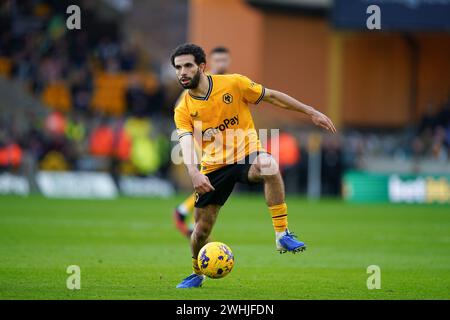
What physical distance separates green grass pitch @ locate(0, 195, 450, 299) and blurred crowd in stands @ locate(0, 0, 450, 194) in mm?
4809

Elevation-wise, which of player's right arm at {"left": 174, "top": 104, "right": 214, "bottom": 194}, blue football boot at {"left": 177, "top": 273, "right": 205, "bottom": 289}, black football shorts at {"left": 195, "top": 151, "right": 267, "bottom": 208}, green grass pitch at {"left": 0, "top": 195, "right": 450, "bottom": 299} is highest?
player's right arm at {"left": 174, "top": 104, "right": 214, "bottom": 194}

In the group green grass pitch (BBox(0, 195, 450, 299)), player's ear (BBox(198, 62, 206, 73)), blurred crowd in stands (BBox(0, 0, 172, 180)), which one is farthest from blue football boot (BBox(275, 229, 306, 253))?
blurred crowd in stands (BBox(0, 0, 172, 180))

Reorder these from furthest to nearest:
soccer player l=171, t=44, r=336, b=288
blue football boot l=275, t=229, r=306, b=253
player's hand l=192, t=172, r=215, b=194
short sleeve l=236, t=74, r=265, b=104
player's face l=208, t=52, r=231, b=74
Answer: player's face l=208, t=52, r=231, b=74 < short sleeve l=236, t=74, r=265, b=104 < soccer player l=171, t=44, r=336, b=288 < blue football boot l=275, t=229, r=306, b=253 < player's hand l=192, t=172, r=215, b=194

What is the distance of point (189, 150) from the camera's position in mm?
9664

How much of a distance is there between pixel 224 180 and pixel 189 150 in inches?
23.7

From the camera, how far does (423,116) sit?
33.5 m

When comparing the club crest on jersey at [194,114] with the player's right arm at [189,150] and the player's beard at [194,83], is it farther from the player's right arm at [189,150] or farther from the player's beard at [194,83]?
the player's beard at [194,83]

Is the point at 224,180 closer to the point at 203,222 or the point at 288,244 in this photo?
the point at 203,222

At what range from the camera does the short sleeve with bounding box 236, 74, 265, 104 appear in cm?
1011

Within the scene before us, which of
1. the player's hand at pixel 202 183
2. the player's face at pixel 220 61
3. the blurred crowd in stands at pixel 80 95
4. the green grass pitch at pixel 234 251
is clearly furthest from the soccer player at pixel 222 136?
the blurred crowd in stands at pixel 80 95

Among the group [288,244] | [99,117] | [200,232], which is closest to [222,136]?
[200,232]

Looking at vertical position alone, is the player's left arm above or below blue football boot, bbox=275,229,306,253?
above

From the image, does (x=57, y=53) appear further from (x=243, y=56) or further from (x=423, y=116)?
(x=423, y=116)

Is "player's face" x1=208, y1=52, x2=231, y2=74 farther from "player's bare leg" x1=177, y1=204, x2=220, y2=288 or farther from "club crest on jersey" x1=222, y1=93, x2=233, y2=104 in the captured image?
"player's bare leg" x1=177, y1=204, x2=220, y2=288
